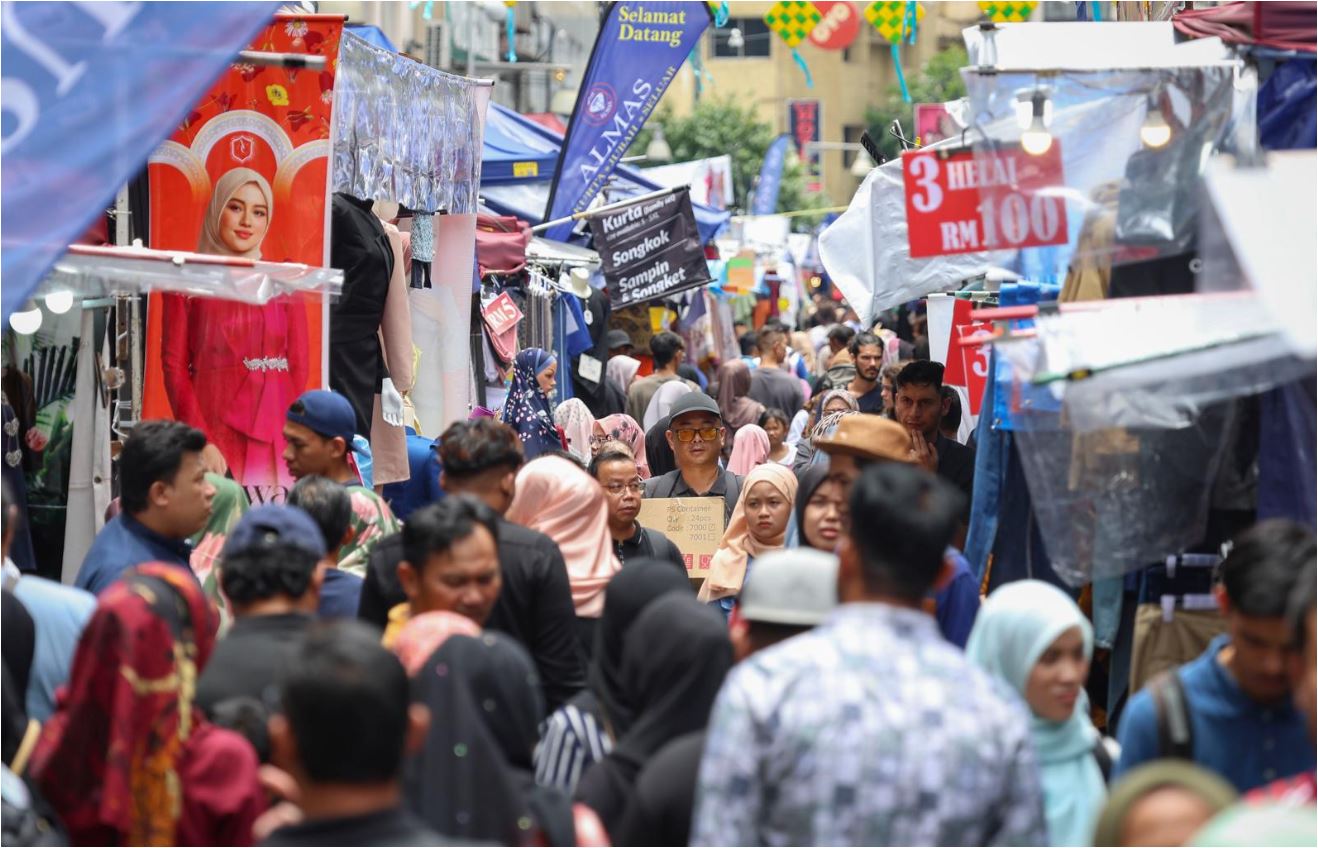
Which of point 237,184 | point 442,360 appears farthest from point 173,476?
point 442,360

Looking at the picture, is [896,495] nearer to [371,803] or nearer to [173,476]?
[371,803]

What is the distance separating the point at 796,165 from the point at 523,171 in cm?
3498

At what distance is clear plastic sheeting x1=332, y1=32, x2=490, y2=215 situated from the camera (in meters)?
7.33

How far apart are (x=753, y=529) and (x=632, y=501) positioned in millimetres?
603

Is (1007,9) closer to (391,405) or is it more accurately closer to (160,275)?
(391,405)

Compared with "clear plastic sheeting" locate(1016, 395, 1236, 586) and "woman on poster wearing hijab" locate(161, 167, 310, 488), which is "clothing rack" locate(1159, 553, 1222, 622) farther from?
"woman on poster wearing hijab" locate(161, 167, 310, 488)

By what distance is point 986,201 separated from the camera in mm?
5422

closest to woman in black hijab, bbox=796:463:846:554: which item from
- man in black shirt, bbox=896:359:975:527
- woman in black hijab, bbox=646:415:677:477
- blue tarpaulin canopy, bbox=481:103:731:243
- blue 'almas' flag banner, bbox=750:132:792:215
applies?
man in black shirt, bbox=896:359:975:527

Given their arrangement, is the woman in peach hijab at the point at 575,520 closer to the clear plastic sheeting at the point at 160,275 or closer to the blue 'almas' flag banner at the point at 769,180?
the clear plastic sheeting at the point at 160,275

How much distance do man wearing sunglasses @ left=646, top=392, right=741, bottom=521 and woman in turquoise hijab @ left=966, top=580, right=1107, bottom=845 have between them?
4340 mm

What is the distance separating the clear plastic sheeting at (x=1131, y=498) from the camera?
5199 millimetres

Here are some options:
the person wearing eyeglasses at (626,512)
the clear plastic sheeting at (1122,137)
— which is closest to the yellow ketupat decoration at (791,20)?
the person wearing eyeglasses at (626,512)

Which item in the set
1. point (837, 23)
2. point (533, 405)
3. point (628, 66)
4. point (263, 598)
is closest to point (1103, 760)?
point (263, 598)

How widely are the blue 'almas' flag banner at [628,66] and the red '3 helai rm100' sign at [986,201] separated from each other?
28.5 feet
